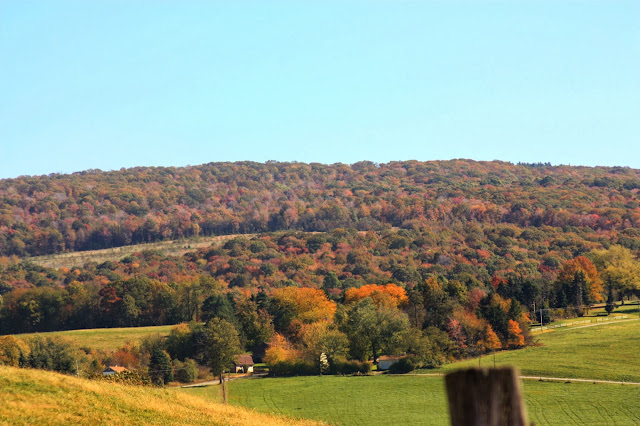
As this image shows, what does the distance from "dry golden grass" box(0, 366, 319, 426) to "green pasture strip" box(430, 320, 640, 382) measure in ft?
90.9

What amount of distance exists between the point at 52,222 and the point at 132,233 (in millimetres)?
21110

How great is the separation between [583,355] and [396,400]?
21.3m

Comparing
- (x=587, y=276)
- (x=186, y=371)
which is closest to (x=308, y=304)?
(x=186, y=371)

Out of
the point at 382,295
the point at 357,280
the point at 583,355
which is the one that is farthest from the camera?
the point at 357,280

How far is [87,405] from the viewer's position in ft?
97.9

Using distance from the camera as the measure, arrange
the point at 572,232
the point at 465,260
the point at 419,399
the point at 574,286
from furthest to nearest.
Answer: the point at 572,232 < the point at 465,260 < the point at 574,286 < the point at 419,399

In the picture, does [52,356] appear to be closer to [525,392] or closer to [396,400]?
[396,400]

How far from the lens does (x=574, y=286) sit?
97812 mm

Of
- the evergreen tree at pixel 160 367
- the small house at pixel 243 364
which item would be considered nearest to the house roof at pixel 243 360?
the small house at pixel 243 364

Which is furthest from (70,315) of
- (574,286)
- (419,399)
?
(574,286)

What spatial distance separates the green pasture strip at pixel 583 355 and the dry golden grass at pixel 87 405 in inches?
1091

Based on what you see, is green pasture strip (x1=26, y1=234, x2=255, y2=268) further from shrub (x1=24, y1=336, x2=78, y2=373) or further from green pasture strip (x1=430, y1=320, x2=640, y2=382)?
green pasture strip (x1=430, y1=320, x2=640, y2=382)

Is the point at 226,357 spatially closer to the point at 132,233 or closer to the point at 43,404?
the point at 43,404

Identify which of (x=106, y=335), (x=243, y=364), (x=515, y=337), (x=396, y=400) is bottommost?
(x=396, y=400)
